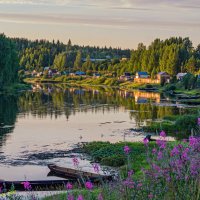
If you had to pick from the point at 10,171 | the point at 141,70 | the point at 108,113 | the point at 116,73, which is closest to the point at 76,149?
the point at 10,171

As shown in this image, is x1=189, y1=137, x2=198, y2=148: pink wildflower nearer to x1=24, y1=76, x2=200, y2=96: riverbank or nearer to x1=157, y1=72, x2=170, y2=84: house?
x1=24, y1=76, x2=200, y2=96: riverbank

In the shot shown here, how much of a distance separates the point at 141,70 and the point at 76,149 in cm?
15020

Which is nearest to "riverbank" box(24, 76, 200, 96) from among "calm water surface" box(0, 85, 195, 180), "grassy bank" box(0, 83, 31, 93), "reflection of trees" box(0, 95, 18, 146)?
"grassy bank" box(0, 83, 31, 93)

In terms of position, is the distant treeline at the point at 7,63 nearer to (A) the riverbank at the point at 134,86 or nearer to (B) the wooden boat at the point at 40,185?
(A) the riverbank at the point at 134,86

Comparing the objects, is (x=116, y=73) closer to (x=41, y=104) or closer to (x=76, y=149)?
(x=41, y=104)

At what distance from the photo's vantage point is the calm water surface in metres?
31.7

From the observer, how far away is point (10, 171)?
28891 mm

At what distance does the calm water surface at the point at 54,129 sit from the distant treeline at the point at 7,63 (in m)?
28.7

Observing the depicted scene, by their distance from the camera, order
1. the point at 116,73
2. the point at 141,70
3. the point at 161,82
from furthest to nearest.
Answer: the point at 116,73
the point at 141,70
the point at 161,82

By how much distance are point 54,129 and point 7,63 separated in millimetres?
57755

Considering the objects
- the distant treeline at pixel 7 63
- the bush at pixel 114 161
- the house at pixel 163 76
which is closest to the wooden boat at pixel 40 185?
the bush at pixel 114 161

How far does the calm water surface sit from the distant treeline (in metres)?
28.7

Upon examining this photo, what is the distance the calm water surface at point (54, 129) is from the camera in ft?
104

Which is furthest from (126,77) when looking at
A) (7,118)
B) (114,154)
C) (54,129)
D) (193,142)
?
(193,142)
